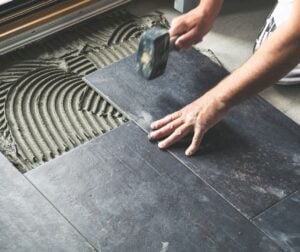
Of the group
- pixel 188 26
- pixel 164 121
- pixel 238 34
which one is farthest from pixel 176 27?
pixel 238 34

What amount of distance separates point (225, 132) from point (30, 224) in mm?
824

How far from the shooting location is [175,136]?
197cm

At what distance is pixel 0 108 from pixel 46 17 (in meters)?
0.51

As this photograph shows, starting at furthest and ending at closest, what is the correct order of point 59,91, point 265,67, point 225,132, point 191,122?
point 59,91, point 225,132, point 191,122, point 265,67

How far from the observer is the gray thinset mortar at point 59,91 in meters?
2.05

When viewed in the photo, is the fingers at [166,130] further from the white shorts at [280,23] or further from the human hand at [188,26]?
→ the white shorts at [280,23]

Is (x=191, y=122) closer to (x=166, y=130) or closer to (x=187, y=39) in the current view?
(x=166, y=130)

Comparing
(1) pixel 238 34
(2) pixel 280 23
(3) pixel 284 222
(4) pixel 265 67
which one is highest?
(4) pixel 265 67

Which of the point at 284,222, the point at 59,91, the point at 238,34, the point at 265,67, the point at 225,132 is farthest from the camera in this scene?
the point at 238,34

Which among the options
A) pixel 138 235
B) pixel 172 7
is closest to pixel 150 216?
pixel 138 235

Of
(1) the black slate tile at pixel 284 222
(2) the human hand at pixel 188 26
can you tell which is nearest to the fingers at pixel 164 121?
(2) the human hand at pixel 188 26

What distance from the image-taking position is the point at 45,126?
6.91ft

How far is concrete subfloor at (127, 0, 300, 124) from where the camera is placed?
2.33 m

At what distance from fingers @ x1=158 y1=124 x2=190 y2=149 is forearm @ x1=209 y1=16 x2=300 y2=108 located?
183 millimetres
